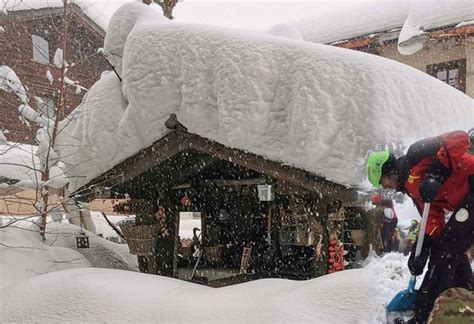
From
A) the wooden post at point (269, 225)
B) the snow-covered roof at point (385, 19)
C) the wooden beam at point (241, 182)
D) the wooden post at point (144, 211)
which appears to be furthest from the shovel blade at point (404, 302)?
the snow-covered roof at point (385, 19)

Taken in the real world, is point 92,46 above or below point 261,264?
above

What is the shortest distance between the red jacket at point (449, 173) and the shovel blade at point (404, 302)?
19.5 inches

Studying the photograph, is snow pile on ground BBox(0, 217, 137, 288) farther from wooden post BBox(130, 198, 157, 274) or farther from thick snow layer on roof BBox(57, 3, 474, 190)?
thick snow layer on roof BBox(57, 3, 474, 190)

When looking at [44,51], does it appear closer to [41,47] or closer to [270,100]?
[41,47]

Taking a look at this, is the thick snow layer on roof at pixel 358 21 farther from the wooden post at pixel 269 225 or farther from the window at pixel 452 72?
the wooden post at pixel 269 225

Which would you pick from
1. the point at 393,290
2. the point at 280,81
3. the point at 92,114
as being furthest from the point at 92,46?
the point at 393,290

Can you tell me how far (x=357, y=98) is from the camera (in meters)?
5.93

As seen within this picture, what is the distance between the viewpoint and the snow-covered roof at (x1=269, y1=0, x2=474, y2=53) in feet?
43.6

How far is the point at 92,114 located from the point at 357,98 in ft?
15.0

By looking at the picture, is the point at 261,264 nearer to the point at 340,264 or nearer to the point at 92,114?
the point at 340,264

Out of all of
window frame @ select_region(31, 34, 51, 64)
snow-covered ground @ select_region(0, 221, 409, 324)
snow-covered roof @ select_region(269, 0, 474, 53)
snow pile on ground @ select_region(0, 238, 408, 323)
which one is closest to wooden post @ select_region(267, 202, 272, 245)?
snow-covered ground @ select_region(0, 221, 409, 324)

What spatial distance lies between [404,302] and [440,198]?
0.86 metres

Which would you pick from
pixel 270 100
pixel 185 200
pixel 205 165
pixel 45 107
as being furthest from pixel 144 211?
pixel 45 107

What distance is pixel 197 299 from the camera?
4781mm
